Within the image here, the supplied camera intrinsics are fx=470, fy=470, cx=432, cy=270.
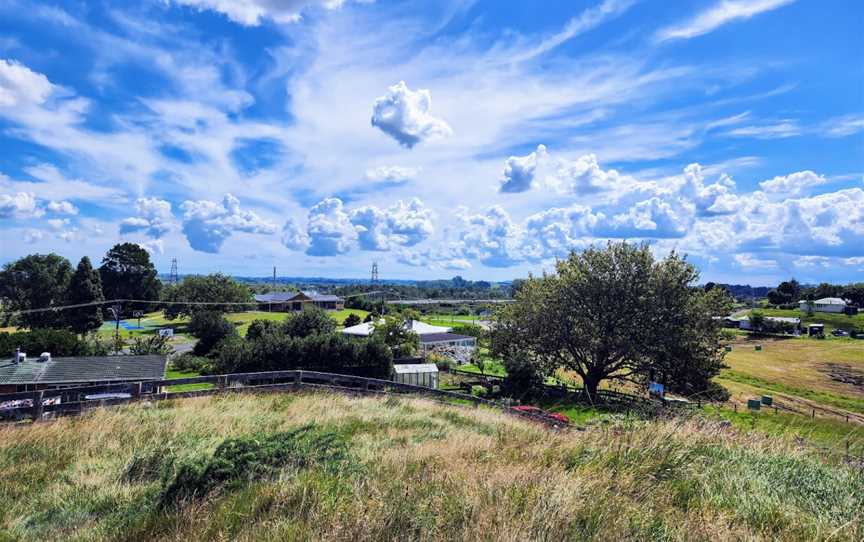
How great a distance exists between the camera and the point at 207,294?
226 feet

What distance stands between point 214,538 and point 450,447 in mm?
3226

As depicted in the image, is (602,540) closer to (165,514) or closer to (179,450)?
(165,514)

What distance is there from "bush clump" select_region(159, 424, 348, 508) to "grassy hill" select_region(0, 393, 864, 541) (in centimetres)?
2

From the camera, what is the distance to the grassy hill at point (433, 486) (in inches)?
152

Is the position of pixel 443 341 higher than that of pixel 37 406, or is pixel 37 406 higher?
pixel 37 406

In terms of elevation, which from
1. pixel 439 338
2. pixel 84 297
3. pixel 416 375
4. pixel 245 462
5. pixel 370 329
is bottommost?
pixel 416 375

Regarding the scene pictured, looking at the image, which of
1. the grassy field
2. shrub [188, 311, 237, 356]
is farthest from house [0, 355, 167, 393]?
the grassy field

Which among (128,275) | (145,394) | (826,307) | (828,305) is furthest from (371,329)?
(828,305)

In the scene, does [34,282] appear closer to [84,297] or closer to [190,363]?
[84,297]

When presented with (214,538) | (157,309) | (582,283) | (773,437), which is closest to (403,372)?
(582,283)

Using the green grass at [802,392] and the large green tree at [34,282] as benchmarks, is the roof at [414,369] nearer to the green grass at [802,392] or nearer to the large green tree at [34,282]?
the green grass at [802,392]

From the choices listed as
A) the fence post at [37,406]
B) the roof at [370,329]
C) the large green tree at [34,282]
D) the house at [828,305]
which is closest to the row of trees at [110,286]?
the large green tree at [34,282]

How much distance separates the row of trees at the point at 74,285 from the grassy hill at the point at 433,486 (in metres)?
60.1

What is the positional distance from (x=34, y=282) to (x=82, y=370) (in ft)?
188
